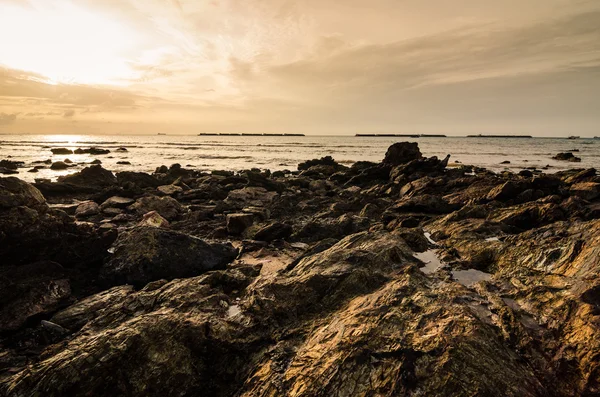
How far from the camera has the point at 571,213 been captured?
11.6m

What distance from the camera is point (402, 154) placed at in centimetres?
3519

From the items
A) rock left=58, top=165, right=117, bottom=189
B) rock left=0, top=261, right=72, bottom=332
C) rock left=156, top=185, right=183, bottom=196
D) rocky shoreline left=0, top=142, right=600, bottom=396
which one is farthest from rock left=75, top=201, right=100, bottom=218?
rock left=0, top=261, right=72, bottom=332

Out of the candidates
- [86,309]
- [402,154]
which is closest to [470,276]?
[86,309]

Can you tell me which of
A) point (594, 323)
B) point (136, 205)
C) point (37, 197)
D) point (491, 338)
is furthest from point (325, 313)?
point (136, 205)

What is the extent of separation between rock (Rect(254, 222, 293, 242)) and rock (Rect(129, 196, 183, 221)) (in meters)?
6.75

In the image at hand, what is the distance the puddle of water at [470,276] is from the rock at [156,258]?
264 inches

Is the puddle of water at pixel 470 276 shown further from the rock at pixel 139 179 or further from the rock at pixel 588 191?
the rock at pixel 139 179

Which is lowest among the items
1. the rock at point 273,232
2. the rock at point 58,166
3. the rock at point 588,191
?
the rock at point 58,166

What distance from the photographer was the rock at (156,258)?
8359 millimetres

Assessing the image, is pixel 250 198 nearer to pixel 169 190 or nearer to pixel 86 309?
pixel 169 190

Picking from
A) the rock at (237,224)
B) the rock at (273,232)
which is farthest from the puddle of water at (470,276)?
the rock at (237,224)

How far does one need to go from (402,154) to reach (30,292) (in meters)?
34.3

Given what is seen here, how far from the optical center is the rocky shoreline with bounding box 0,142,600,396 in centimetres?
415

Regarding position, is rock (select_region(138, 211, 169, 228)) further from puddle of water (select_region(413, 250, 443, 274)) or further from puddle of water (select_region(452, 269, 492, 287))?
puddle of water (select_region(452, 269, 492, 287))
